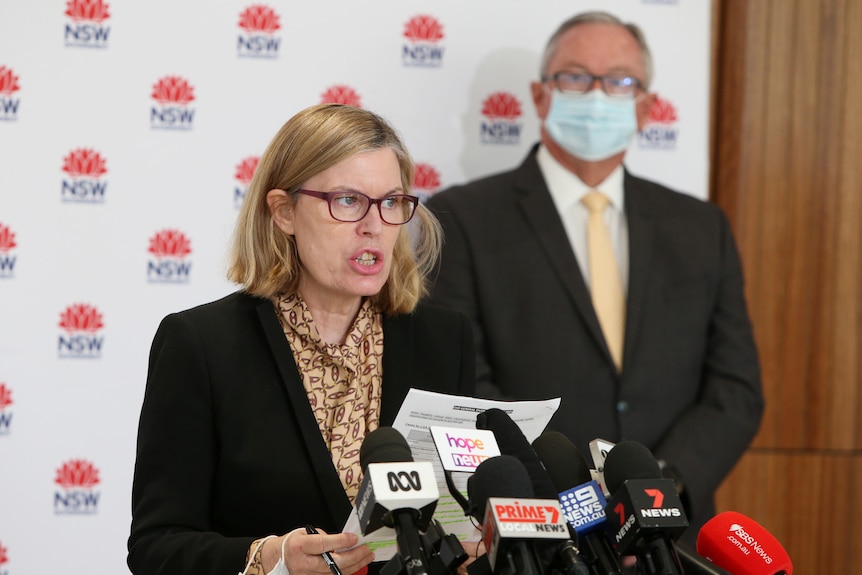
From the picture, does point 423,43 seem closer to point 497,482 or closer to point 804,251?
point 804,251

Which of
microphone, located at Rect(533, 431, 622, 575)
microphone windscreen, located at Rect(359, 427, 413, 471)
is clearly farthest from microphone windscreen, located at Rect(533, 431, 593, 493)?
microphone windscreen, located at Rect(359, 427, 413, 471)

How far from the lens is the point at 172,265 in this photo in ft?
13.1

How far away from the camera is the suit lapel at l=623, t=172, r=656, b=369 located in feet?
12.1

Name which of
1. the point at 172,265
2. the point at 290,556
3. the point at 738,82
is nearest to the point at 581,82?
the point at 738,82

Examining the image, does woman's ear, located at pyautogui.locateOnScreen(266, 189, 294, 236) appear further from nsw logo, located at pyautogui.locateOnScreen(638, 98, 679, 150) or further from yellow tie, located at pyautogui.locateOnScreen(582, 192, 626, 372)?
nsw logo, located at pyautogui.locateOnScreen(638, 98, 679, 150)

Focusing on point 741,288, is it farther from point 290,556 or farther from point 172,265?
point 290,556

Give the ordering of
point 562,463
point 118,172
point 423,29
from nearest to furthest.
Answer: point 562,463, point 118,172, point 423,29

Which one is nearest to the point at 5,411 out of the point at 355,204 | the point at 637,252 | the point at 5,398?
the point at 5,398

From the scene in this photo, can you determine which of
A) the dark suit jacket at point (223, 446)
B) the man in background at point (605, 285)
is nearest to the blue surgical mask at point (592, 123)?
the man in background at point (605, 285)

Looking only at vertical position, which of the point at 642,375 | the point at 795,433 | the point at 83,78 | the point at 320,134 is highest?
Result: the point at 83,78

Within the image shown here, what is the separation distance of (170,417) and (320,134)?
668 mm

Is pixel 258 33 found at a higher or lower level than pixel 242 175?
higher

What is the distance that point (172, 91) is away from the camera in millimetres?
4008

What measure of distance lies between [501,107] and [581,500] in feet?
9.69
